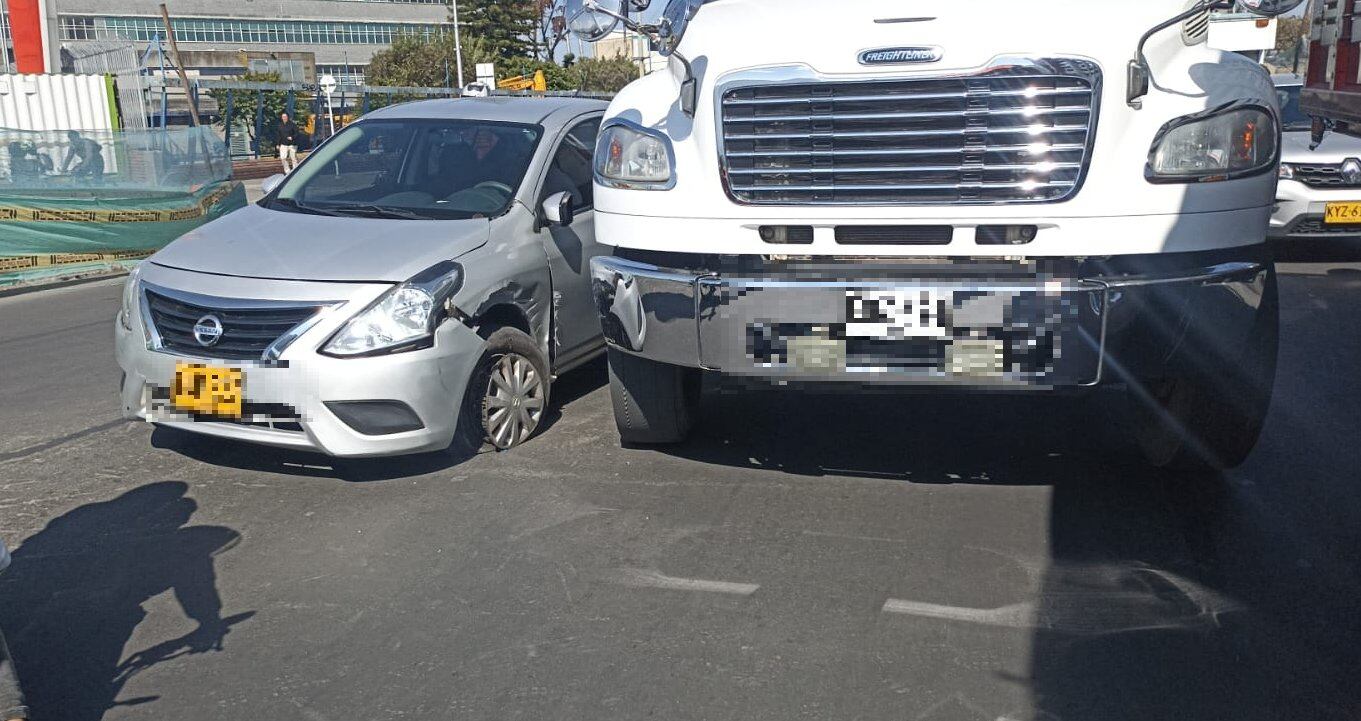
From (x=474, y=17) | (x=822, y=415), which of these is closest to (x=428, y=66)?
(x=474, y=17)

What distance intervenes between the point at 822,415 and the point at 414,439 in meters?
2.10

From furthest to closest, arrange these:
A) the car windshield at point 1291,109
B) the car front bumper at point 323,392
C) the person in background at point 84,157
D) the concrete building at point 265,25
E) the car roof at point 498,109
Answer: the concrete building at point 265,25 < the person in background at point 84,157 < the car windshield at point 1291,109 < the car roof at point 498,109 < the car front bumper at point 323,392

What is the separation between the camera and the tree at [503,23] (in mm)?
74000

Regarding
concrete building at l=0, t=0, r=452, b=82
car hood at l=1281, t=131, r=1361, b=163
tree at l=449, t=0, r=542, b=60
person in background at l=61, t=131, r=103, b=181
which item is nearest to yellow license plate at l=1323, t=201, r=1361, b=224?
car hood at l=1281, t=131, r=1361, b=163

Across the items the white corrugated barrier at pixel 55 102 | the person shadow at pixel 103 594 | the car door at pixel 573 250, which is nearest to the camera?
the person shadow at pixel 103 594

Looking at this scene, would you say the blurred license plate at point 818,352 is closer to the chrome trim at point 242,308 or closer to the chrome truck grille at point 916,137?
the chrome truck grille at point 916,137

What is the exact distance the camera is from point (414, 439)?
5129mm

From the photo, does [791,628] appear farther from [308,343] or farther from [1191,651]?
[308,343]

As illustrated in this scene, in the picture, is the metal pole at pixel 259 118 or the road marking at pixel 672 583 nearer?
the road marking at pixel 672 583

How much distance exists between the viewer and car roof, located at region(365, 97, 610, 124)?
22.0 ft

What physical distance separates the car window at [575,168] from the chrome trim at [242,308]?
5.02ft

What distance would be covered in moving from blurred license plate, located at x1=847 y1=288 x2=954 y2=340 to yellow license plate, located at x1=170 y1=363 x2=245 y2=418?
2454mm

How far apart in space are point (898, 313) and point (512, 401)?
2.15 metres

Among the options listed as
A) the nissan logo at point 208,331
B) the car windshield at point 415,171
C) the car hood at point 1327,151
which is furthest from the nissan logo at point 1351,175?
the nissan logo at point 208,331
